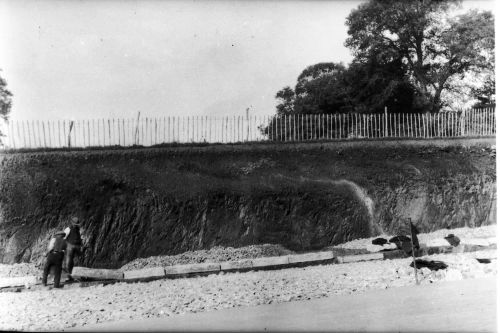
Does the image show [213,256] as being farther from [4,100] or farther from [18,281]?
[4,100]

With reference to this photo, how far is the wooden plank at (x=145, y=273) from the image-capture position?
13.3 m

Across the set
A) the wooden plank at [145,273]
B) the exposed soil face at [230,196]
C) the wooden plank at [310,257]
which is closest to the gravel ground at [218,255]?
the exposed soil face at [230,196]

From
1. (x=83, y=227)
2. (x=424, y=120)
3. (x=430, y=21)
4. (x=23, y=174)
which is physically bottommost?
(x=83, y=227)

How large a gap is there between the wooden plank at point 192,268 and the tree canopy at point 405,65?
5.02m

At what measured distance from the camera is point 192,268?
13.8 meters

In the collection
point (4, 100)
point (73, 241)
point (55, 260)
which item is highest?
point (4, 100)

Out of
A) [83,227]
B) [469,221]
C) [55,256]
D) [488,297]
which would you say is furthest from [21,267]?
[469,221]

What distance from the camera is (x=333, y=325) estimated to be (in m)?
9.15

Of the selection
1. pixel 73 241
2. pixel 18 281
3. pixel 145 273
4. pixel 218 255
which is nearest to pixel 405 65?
pixel 218 255

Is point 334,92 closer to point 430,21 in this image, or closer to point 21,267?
point 430,21

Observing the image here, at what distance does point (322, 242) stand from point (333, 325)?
775 centimetres

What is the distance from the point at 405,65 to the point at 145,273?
12.4 meters

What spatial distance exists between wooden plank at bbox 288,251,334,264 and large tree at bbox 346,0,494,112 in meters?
6.16

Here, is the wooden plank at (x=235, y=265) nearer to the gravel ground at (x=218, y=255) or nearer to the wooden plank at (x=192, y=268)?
the wooden plank at (x=192, y=268)
